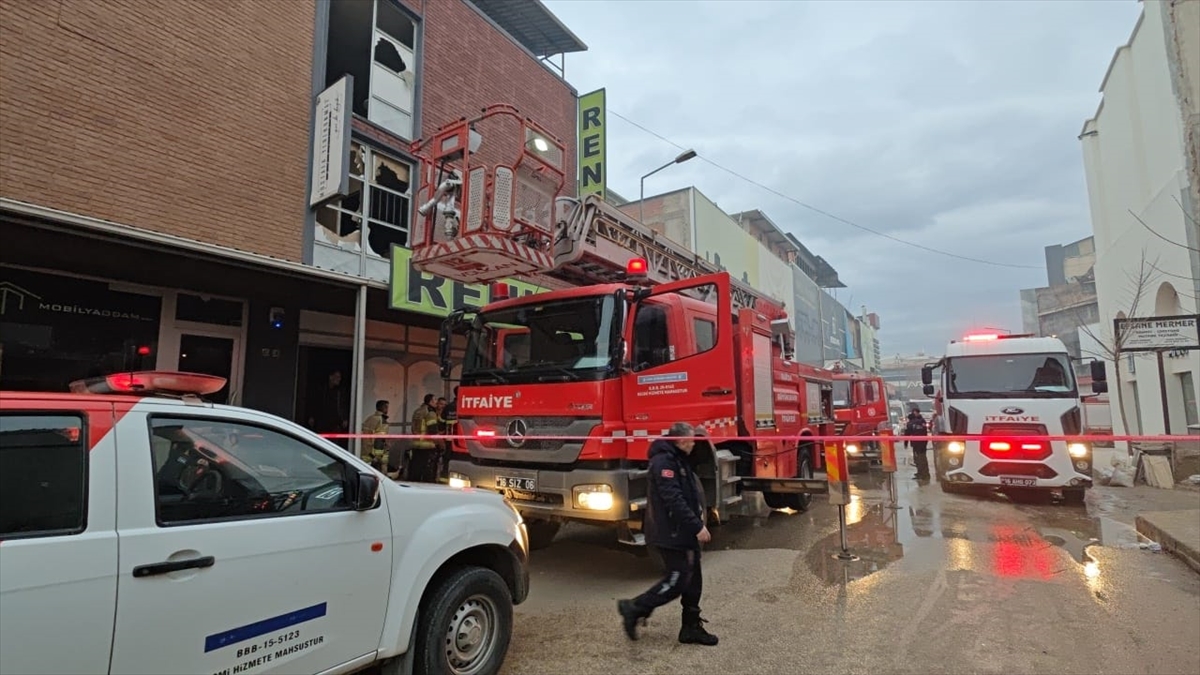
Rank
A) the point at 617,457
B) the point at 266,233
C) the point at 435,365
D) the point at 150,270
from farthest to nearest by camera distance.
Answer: the point at 435,365 → the point at 266,233 → the point at 150,270 → the point at 617,457

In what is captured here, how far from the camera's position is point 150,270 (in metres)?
7.68

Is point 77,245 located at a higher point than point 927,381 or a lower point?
higher

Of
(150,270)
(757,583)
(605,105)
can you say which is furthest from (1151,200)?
(150,270)

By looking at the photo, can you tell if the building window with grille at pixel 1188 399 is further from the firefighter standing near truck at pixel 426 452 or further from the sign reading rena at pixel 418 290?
the firefighter standing near truck at pixel 426 452

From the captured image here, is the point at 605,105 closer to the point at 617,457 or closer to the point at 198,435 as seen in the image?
the point at 617,457

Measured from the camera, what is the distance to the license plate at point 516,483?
5.48 m

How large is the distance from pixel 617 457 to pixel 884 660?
2.47m

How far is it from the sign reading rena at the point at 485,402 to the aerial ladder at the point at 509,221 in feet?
4.66

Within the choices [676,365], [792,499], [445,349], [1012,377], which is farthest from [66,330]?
[1012,377]

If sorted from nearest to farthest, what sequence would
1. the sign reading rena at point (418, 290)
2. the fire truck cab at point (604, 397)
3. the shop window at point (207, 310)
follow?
→ the fire truck cab at point (604, 397)
the sign reading rena at point (418, 290)
the shop window at point (207, 310)

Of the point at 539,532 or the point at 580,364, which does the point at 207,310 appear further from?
the point at 580,364

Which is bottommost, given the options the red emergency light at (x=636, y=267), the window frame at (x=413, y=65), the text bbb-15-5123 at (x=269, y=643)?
the text bbb-15-5123 at (x=269, y=643)

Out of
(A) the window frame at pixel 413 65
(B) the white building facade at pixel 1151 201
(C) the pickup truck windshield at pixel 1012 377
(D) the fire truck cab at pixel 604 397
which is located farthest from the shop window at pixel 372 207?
(B) the white building facade at pixel 1151 201

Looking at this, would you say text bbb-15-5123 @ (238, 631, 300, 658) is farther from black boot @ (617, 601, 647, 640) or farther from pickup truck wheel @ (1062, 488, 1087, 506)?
pickup truck wheel @ (1062, 488, 1087, 506)
